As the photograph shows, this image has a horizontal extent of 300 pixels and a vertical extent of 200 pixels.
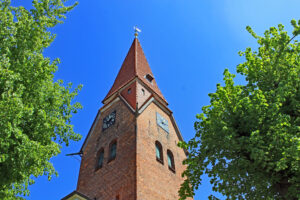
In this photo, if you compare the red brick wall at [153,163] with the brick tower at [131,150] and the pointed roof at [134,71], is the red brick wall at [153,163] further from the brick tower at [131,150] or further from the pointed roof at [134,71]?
the pointed roof at [134,71]

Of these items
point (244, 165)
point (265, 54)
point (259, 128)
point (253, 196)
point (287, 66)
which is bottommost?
point (253, 196)

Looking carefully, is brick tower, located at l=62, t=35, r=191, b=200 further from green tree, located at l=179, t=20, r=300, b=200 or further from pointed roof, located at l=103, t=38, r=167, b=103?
green tree, located at l=179, t=20, r=300, b=200

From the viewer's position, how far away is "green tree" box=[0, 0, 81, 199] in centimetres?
665

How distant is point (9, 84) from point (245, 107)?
592 cm

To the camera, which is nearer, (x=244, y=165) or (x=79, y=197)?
(x=244, y=165)

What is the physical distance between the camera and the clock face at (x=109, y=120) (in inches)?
690

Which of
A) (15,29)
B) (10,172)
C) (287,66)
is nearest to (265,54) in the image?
(287,66)

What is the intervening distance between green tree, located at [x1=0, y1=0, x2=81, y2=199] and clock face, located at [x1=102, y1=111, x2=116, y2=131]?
8.39 meters

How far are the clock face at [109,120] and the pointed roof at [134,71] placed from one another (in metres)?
A: 2.91

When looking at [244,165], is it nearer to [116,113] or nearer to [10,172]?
[10,172]

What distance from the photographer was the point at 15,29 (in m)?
7.61

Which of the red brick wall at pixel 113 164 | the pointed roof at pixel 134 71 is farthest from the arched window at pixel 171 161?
the pointed roof at pixel 134 71

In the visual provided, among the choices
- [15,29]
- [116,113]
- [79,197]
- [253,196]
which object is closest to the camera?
[15,29]

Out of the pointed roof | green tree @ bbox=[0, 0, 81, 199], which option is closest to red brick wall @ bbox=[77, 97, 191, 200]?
the pointed roof
